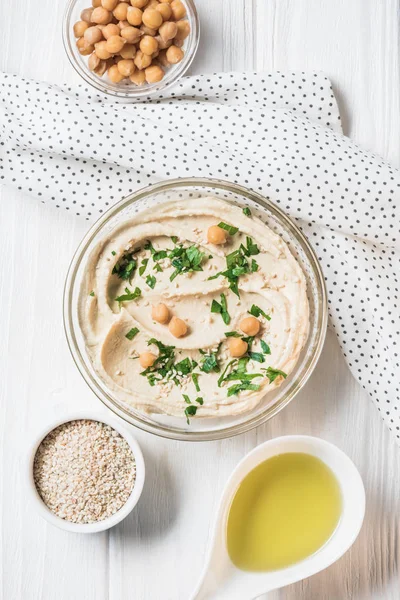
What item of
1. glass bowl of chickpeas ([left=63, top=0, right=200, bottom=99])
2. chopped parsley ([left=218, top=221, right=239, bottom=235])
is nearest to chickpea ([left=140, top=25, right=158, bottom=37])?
glass bowl of chickpeas ([left=63, top=0, right=200, bottom=99])

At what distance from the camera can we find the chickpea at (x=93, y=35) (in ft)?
5.16

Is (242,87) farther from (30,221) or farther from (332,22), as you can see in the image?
(30,221)

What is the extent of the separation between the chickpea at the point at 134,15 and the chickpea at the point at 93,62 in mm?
114

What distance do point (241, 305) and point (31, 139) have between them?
0.62m

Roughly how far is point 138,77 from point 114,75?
0.06m

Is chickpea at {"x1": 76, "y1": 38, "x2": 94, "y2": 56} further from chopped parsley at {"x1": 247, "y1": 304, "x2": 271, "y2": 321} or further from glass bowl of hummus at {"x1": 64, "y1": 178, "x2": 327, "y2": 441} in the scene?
chopped parsley at {"x1": 247, "y1": 304, "x2": 271, "y2": 321}

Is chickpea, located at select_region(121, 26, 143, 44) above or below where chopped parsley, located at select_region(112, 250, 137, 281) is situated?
above

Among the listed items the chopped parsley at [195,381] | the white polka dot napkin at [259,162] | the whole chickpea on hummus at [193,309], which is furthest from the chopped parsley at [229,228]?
the chopped parsley at [195,381]

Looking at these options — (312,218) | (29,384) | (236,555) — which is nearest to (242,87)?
(312,218)

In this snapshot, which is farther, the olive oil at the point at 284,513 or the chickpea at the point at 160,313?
the olive oil at the point at 284,513

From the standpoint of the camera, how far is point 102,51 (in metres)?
1.57

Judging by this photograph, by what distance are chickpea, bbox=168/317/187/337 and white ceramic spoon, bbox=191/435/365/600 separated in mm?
320

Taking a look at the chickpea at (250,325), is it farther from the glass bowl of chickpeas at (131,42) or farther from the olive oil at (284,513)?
the glass bowl of chickpeas at (131,42)

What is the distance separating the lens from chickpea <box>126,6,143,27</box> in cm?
156
